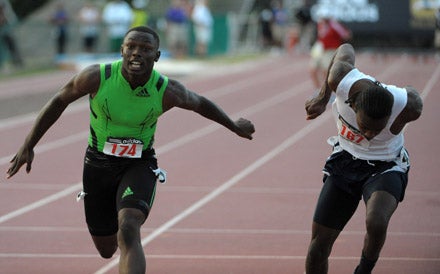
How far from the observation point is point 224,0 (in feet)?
134

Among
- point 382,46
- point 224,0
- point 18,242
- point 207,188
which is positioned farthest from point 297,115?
point 224,0

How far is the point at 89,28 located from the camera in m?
31.5

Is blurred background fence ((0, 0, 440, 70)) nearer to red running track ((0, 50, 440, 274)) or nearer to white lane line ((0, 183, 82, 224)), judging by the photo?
red running track ((0, 50, 440, 274))

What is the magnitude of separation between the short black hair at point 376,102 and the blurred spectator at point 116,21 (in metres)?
24.5

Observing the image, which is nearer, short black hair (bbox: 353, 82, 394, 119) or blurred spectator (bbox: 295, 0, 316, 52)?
short black hair (bbox: 353, 82, 394, 119)

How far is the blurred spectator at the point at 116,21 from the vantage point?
103 ft

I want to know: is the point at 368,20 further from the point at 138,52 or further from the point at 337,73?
the point at 138,52

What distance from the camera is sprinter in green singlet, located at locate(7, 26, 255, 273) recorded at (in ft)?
23.3

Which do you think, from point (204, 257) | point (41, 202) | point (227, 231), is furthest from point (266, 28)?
point (204, 257)

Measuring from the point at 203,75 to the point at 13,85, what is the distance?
196 inches

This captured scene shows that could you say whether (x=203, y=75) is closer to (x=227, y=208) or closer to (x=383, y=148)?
(x=227, y=208)

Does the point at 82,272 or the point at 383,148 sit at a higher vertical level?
the point at 383,148

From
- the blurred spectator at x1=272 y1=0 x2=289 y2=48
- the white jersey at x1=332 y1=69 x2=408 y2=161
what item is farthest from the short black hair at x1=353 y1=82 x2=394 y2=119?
the blurred spectator at x1=272 y1=0 x2=289 y2=48

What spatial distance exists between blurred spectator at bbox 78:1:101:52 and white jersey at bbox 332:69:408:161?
24.6 m
